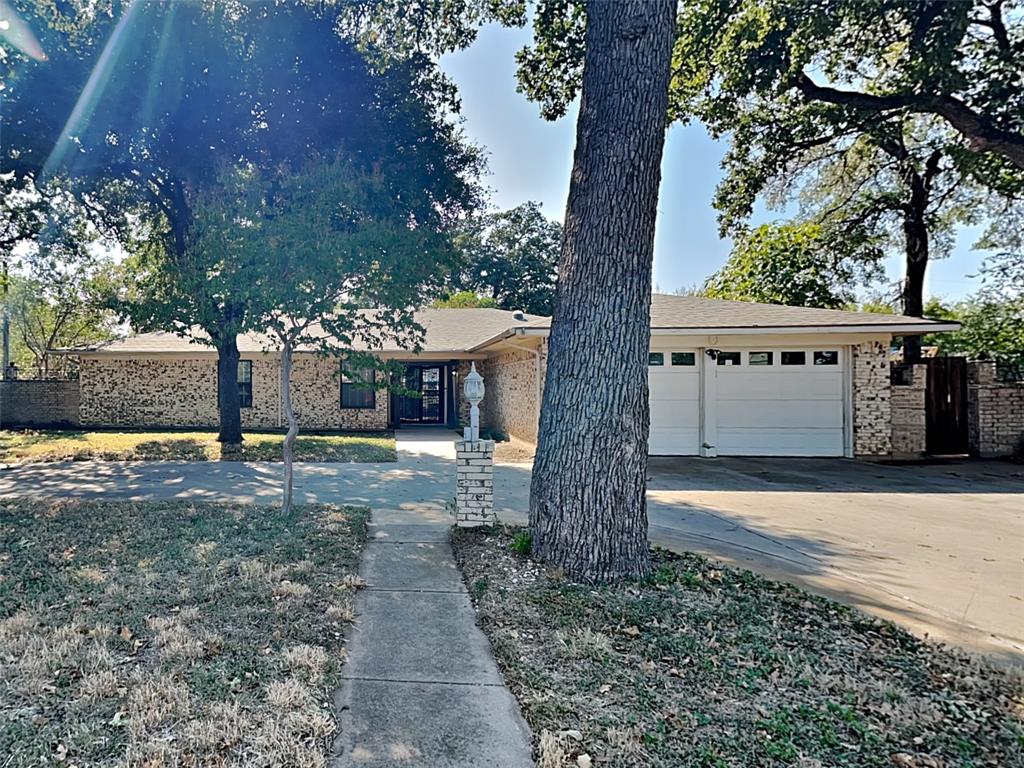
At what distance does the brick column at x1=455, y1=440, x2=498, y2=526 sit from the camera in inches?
223

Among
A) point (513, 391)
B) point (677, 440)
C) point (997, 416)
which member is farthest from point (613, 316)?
point (997, 416)

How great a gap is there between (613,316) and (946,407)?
11910 mm

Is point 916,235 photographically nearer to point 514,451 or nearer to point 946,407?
point 946,407

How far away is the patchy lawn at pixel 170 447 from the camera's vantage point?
11.1 m

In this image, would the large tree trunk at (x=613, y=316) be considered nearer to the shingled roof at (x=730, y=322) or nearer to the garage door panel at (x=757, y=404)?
the shingled roof at (x=730, y=322)

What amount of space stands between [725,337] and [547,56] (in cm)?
624

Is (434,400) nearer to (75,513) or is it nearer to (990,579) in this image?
(75,513)

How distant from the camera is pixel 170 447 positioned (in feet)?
40.5

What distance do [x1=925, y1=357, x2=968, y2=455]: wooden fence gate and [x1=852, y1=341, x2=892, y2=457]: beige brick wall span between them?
1.64 m

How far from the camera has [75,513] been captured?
250 inches

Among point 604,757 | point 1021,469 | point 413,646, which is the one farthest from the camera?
point 1021,469

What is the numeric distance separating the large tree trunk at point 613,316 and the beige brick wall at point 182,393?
45.5ft

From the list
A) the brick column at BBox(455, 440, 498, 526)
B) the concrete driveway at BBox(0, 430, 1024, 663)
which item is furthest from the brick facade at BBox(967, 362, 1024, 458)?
the brick column at BBox(455, 440, 498, 526)

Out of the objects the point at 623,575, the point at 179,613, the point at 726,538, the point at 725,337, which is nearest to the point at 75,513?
the point at 179,613
